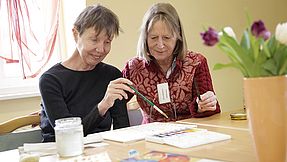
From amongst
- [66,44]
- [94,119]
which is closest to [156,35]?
[94,119]

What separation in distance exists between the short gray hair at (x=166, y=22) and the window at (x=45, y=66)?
42.2 inches

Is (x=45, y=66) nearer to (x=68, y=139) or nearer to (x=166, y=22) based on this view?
(x=166, y=22)

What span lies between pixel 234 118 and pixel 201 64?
386 millimetres

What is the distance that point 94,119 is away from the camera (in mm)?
1626

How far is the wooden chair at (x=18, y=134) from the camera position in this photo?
1655 mm

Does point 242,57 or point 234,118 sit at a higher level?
point 242,57

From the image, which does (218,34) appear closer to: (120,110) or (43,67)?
(120,110)

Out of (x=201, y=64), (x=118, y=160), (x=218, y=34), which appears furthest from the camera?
(x=201, y=64)

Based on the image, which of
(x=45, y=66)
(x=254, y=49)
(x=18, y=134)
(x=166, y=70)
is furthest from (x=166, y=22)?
(x=45, y=66)

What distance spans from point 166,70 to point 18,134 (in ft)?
2.47

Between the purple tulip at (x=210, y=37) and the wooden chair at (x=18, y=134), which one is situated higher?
the purple tulip at (x=210, y=37)

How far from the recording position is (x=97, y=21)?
170 cm

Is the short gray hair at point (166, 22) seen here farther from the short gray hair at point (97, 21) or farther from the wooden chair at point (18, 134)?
the wooden chair at point (18, 134)

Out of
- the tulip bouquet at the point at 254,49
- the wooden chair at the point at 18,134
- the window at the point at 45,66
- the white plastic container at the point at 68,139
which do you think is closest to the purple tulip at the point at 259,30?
the tulip bouquet at the point at 254,49
